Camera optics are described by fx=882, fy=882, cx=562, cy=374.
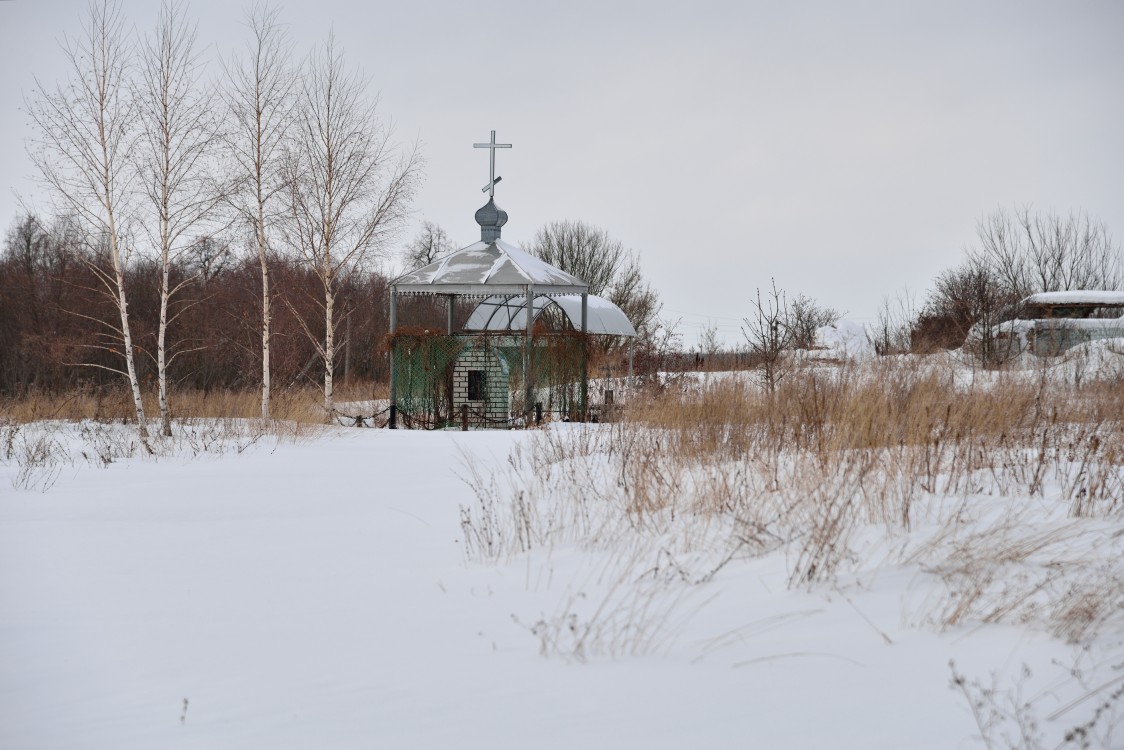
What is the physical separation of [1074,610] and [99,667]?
4239 millimetres

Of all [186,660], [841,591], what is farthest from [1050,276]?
[186,660]

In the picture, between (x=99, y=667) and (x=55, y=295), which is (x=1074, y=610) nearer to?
(x=99, y=667)

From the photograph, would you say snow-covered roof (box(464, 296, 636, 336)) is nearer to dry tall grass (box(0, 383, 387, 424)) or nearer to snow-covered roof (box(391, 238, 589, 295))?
snow-covered roof (box(391, 238, 589, 295))

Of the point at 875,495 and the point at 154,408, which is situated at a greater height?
the point at 154,408

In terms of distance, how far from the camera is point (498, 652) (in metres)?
3.96

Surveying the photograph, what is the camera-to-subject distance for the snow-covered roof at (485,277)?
1634 cm

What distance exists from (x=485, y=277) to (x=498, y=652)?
12903 millimetres

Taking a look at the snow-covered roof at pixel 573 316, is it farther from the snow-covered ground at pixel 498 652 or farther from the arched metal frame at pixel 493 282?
the snow-covered ground at pixel 498 652

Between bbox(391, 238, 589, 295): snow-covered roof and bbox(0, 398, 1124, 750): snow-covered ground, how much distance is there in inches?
402

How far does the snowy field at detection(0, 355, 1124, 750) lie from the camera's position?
10.5 feet

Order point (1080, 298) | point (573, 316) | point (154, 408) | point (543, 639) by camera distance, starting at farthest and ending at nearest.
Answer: point (573, 316), point (1080, 298), point (154, 408), point (543, 639)

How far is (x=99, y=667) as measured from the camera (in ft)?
12.7

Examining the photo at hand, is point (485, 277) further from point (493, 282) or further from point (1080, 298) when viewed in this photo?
point (1080, 298)

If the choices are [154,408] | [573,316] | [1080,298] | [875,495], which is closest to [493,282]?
[154,408]
